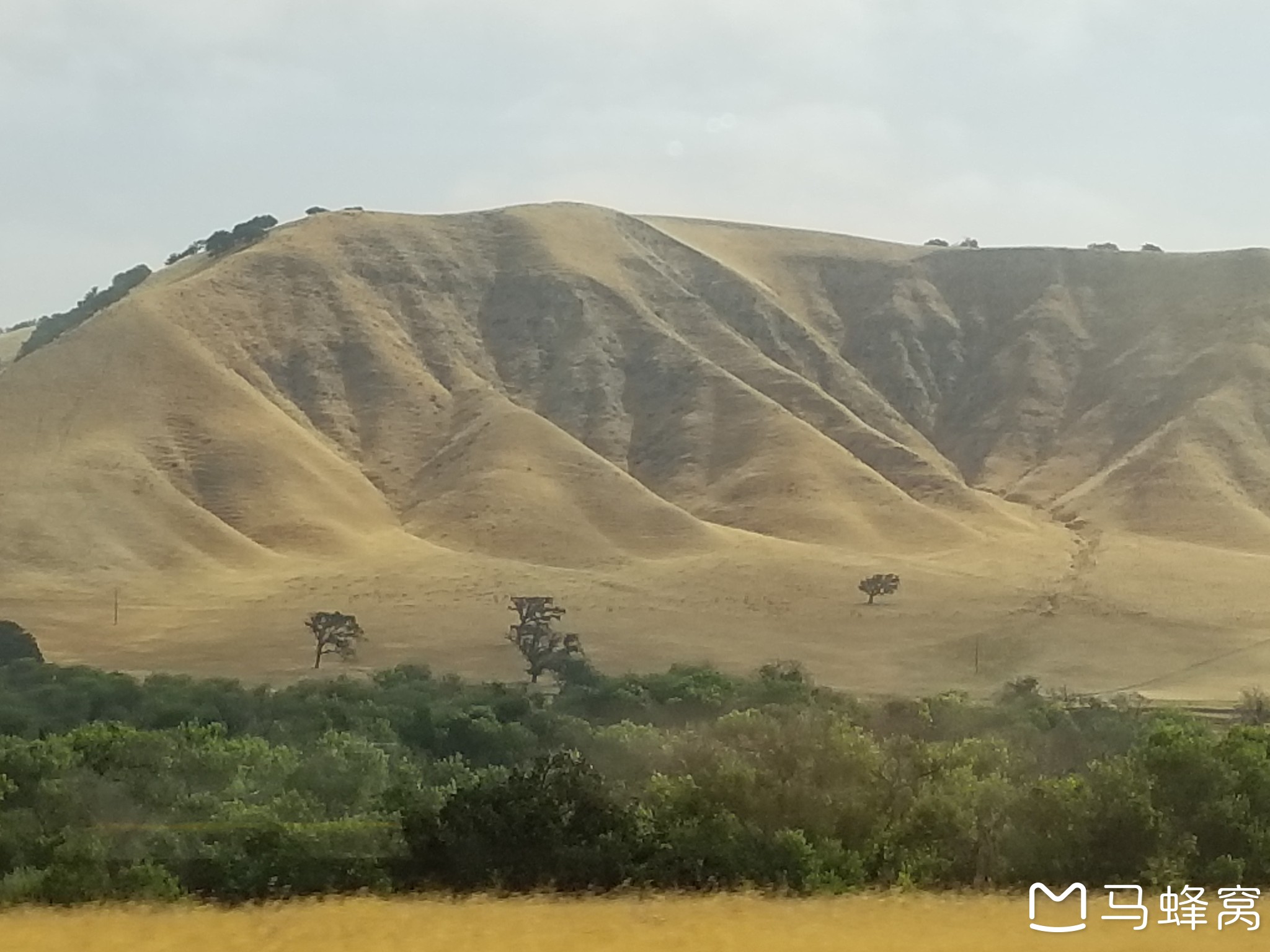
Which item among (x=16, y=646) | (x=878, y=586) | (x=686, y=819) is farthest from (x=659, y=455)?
(x=686, y=819)

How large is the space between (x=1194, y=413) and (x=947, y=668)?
47.9 metres

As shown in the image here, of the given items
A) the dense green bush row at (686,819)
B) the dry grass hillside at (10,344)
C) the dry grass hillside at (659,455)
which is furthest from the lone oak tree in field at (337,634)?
the dry grass hillside at (10,344)

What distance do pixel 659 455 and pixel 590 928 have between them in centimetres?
7965

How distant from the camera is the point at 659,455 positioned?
92188mm

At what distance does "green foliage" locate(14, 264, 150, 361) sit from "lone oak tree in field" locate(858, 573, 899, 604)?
64148mm

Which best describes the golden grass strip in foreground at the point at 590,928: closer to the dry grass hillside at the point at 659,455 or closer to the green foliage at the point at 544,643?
the green foliage at the point at 544,643

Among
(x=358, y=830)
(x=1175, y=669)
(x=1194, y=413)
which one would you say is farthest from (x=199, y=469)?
(x=358, y=830)

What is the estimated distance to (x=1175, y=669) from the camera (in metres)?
55.3

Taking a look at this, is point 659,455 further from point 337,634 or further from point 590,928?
point 590,928

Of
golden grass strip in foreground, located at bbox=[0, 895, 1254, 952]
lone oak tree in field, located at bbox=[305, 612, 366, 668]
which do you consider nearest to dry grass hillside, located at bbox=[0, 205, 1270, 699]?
lone oak tree in field, located at bbox=[305, 612, 366, 668]

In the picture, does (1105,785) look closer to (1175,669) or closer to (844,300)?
(1175,669)

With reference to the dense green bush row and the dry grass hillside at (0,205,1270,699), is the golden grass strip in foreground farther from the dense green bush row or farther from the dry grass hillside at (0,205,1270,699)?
the dry grass hillside at (0,205,1270,699)

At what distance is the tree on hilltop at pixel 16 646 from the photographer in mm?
53938

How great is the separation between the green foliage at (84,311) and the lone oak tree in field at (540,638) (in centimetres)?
5929
